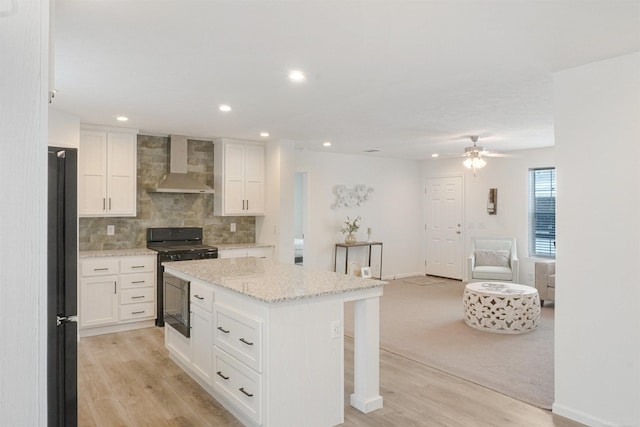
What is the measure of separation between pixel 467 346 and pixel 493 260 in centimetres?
310

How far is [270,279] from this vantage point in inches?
126

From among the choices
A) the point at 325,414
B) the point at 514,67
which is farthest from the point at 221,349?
the point at 514,67

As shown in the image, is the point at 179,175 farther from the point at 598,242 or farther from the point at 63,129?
the point at 598,242

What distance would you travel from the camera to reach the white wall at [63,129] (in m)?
4.41

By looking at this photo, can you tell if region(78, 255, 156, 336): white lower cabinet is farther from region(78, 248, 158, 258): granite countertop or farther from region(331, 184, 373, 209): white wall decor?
region(331, 184, 373, 209): white wall decor

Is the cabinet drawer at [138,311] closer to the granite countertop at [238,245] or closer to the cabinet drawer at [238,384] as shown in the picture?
the granite countertop at [238,245]

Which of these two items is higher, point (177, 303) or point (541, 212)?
point (541, 212)

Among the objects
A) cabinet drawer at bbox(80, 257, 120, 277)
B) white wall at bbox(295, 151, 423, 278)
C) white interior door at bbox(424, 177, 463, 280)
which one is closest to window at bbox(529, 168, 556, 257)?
white interior door at bbox(424, 177, 463, 280)

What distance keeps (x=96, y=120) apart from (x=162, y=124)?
703 mm

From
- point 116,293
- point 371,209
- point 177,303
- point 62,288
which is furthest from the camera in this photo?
point 371,209

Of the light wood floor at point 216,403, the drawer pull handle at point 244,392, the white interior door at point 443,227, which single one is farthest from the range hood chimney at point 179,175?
the white interior door at point 443,227

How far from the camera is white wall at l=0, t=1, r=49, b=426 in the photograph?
0.77 meters

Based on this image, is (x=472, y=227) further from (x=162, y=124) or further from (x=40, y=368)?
(x=40, y=368)

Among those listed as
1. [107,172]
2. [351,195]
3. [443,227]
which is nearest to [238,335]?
[107,172]
